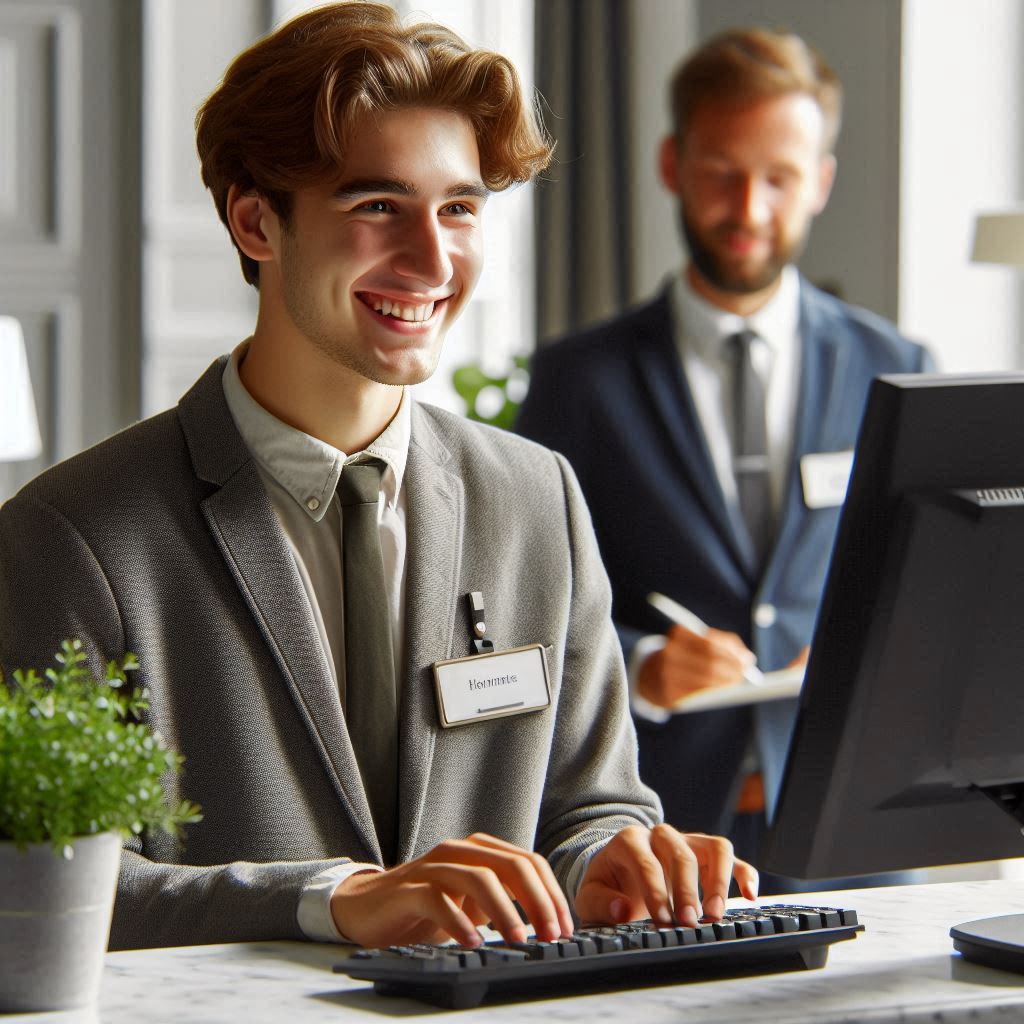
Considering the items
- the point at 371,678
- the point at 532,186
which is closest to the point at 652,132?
the point at 532,186

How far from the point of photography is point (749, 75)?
3467 mm

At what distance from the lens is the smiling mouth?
1.88m

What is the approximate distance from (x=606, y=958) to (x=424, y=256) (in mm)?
857

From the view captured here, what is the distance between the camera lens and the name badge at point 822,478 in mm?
3199

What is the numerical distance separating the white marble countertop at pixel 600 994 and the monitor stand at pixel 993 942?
0.03 feet

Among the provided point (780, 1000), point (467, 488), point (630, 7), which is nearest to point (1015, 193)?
point (630, 7)

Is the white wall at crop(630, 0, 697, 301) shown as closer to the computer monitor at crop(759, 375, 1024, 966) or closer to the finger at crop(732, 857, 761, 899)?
the finger at crop(732, 857, 761, 899)

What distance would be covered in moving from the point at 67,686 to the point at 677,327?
91.1 inches

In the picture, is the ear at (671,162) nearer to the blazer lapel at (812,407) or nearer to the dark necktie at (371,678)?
the blazer lapel at (812,407)

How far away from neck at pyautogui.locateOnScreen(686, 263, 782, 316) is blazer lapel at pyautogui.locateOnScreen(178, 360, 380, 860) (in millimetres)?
1719

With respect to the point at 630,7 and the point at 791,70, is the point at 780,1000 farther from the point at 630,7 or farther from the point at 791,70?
the point at 630,7

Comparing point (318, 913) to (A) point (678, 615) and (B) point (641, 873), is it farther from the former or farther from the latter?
(A) point (678, 615)

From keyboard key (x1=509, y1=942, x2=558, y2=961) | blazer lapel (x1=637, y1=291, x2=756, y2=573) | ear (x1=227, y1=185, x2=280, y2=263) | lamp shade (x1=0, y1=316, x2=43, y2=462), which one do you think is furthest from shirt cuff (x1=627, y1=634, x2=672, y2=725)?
lamp shade (x1=0, y1=316, x2=43, y2=462)

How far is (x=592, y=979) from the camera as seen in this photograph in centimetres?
134
